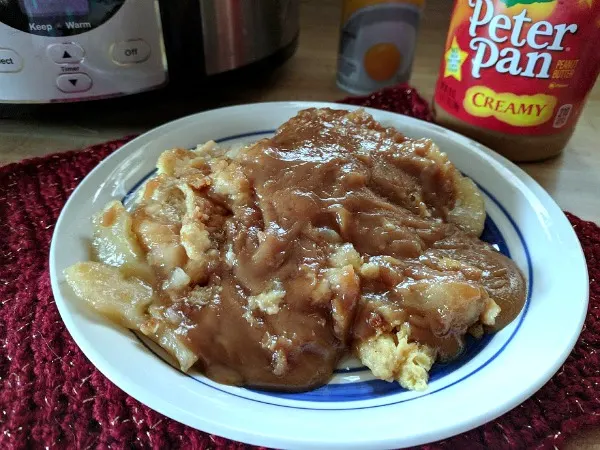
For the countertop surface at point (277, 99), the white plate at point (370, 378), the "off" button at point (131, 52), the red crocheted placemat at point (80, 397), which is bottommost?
the countertop surface at point (277, 99)

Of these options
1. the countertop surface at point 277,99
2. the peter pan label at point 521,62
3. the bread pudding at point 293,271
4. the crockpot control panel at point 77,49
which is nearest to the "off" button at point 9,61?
the crockpot control panel at point 77,49

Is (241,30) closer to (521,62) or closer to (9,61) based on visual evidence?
(9,61)

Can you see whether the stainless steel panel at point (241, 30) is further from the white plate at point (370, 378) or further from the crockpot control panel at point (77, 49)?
the white plate at point (370, 378)

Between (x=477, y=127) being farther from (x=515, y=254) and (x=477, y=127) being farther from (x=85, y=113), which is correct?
(x=85, y=113)

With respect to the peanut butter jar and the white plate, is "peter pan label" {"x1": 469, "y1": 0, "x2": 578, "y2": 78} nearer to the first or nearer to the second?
the peanut butter jar

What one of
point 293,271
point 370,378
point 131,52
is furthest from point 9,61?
point 370,378

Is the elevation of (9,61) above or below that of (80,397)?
above

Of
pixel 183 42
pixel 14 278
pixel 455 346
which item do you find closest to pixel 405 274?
pixel 455 346
